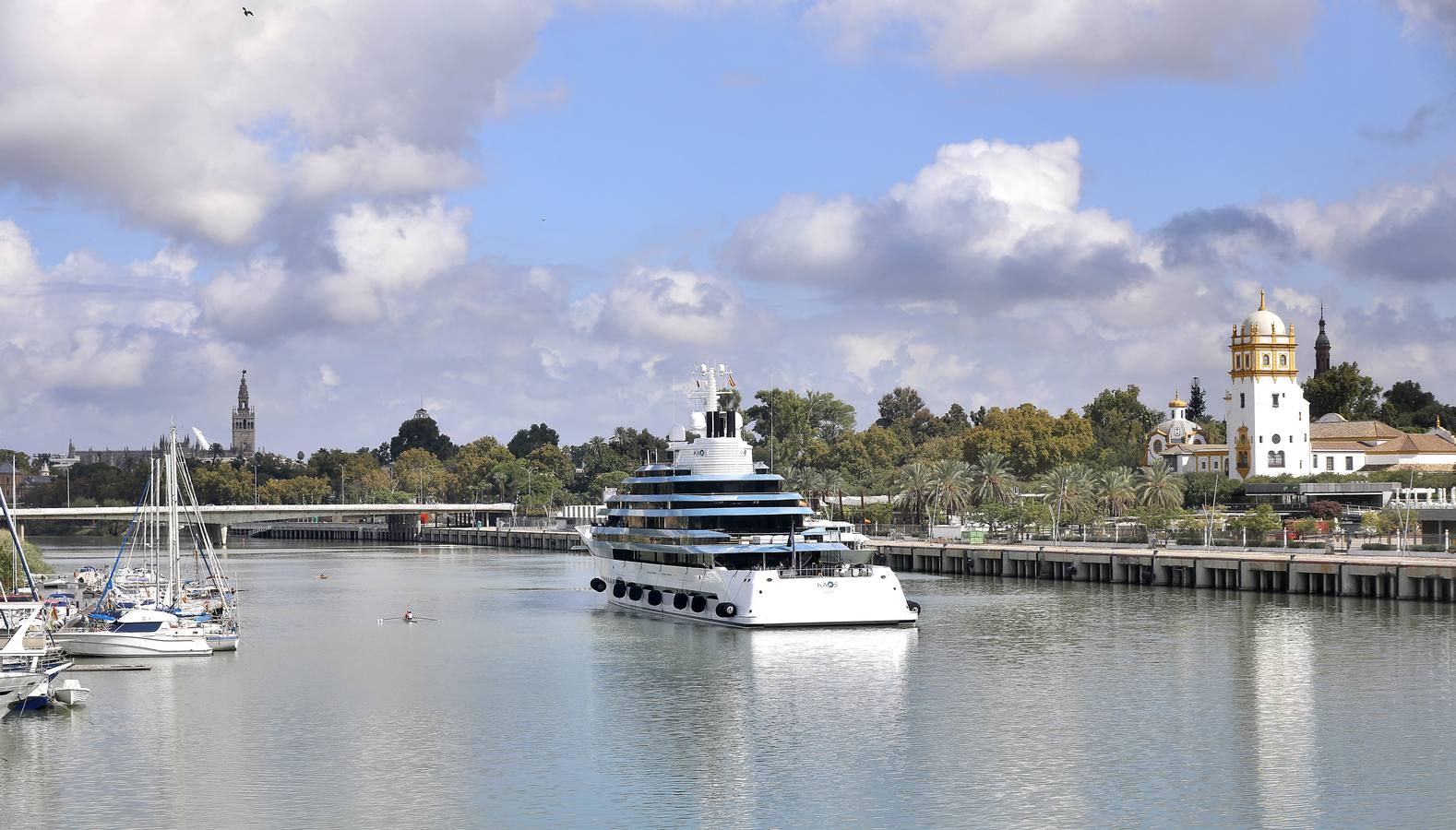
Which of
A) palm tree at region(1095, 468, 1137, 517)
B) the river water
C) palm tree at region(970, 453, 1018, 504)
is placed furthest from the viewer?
palm tree at region(970, 453, 1018, 504)

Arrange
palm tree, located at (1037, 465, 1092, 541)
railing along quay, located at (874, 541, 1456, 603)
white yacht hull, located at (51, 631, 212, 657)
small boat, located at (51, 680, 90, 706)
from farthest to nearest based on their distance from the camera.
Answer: palm tree, located at (1037, 465, 1092, 541)
railing along quay, located at (874, 541, 1456, 603)
white yacht hull, located at (51, 631, 212, 657)
small boat, located at (51, 680, 90, 706)

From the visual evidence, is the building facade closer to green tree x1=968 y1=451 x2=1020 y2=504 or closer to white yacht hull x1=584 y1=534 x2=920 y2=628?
green tree x1=968 y1=451 x2=1020 y2=504

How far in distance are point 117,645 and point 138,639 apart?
0.93 meters

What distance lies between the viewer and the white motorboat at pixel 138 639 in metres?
76.1

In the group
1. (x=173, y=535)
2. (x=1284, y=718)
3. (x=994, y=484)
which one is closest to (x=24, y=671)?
(x=173, y=535)

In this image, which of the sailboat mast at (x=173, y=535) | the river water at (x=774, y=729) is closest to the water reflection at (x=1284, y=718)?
the river water at (x=774, y=729)

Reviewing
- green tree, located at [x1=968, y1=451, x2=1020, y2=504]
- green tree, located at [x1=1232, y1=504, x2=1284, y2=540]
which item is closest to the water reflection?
green tree, located at [x1=1232, y1=504, x2=1284, y2=540]

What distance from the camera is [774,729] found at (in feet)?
191

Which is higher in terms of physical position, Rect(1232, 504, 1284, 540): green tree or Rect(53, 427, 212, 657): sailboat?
Rect(1232, 504, 1284, 540): green tree

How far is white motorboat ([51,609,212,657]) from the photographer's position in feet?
250

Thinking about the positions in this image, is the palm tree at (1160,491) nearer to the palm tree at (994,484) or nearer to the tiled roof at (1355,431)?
the palm tree at (994,484)

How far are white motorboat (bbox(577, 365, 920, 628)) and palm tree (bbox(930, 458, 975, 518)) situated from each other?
72.9 m

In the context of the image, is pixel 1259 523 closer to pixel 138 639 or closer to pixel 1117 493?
pixel 1117 493

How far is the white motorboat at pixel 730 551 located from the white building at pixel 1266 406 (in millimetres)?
98490
